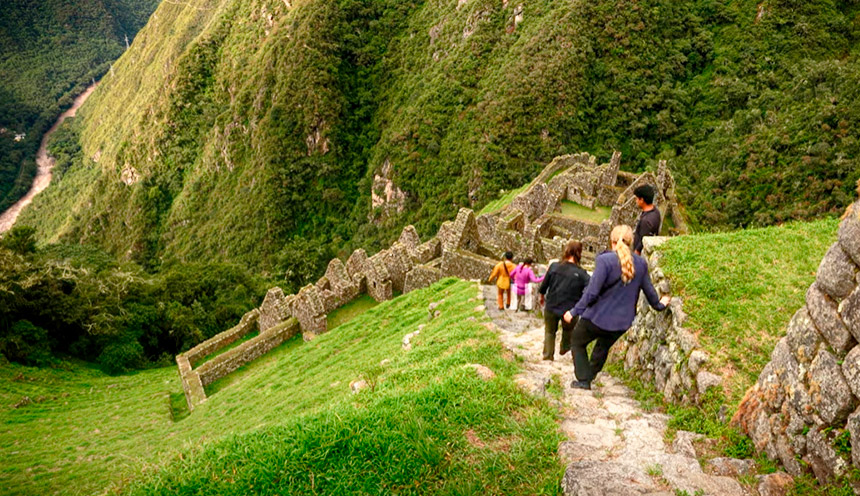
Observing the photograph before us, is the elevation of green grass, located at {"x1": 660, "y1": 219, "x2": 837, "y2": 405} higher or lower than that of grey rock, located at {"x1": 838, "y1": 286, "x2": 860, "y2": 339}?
lower

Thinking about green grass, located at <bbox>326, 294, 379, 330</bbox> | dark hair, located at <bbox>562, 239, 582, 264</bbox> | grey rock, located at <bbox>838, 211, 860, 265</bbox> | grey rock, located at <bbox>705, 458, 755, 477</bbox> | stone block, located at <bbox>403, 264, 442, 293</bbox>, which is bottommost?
green grass, located at <bbox>326, 294, 379, 330</bbox>

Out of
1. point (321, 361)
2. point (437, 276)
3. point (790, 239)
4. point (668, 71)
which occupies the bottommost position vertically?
point (321, 361)

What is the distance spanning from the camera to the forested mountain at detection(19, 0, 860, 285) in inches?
2063

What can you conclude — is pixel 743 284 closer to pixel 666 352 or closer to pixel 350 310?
pixel 666 352

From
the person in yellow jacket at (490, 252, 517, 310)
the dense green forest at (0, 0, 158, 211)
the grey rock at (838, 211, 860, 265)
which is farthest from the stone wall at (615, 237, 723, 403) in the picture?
the dense green forest at (0, 0, 158, 211)

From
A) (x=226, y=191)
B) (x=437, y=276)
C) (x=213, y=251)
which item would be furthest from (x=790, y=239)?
(x=226, y=191)

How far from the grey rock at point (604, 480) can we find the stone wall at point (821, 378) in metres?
1.46

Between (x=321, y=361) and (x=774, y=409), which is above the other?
(x=774, y=409)

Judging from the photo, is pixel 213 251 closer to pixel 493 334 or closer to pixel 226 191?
pixel 226 191

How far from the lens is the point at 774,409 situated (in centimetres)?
500

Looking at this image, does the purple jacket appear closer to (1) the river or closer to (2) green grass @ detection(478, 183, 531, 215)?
(2) green grass @ detection(478, 183, 531, 215)

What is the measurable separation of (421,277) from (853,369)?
15605 millimetres

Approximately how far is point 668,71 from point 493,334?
7723 cm

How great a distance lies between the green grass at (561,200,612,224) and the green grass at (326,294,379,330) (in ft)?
45.7
